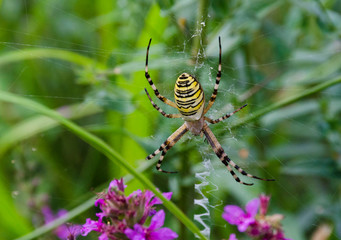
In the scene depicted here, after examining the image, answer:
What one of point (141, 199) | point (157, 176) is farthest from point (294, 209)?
point (141, 199)

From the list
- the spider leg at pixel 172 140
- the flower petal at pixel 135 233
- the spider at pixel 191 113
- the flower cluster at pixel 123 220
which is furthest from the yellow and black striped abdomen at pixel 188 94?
the flower petal at pixel 135 233

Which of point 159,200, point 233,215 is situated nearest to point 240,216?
point 233,215

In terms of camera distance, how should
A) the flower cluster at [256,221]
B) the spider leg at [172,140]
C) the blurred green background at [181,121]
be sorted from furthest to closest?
the spider leg at [172,140] → the blurred green background at [181,121] → the flower cluster at [256,221]

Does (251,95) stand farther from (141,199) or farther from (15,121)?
(15,121)

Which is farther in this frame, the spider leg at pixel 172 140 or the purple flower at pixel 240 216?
the spider leg at pixel 172 140

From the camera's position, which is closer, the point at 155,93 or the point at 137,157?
the point at 155,93

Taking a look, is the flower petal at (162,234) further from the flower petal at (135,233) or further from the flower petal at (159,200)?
the flower petal at (159,200)

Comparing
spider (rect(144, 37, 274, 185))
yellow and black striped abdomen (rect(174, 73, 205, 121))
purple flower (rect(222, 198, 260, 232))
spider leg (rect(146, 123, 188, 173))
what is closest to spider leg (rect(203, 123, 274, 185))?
spider (rect(144, 37, 274, 185))
